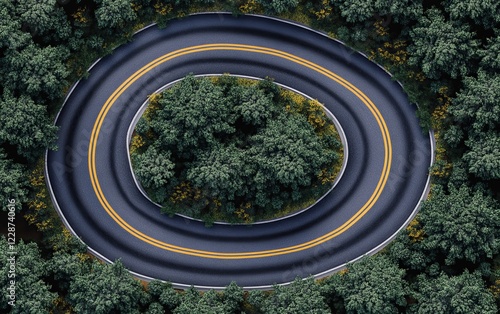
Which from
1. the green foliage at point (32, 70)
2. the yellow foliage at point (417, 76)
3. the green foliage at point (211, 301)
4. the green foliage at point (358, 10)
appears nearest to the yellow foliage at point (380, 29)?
the green foliage at point (358, 10)

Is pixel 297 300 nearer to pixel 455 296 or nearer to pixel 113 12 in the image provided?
pixel 455 296

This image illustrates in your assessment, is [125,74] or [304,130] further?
[125,74]

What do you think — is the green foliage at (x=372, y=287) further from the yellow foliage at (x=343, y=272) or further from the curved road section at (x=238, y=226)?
the curved road section at (x=238, y=226)

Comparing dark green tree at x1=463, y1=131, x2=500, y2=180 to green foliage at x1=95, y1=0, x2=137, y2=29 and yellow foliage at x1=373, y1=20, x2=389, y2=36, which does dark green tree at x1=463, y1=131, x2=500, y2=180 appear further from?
green foliage at x1=95, y1=0, x2=137, y2=29

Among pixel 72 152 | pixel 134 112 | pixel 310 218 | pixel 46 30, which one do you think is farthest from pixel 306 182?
pixel 46 30

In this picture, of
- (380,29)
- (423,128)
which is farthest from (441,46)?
(423,128)

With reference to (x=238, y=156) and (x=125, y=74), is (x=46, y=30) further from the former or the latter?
(x=238, y=156)

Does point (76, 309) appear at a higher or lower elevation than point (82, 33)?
lower
